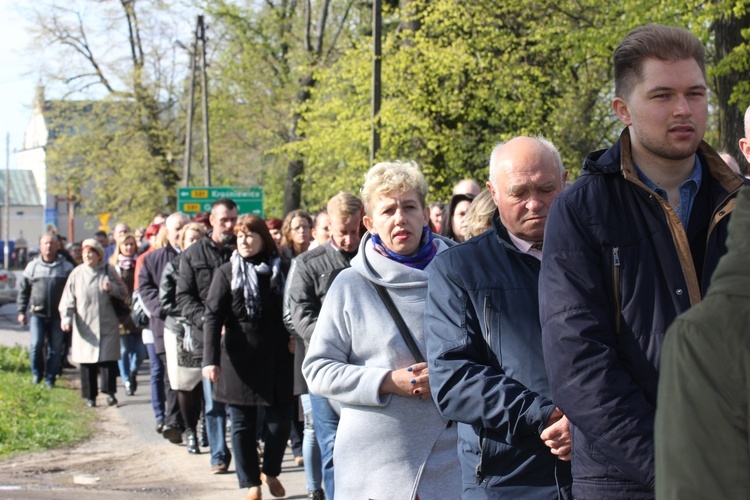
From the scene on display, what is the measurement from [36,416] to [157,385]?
60.0 inches

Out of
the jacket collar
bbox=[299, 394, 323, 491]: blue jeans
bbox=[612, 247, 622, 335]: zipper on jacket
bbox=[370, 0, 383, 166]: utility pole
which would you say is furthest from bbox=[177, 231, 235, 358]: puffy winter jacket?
bbox=[370, 0, 383, 166]: utility pole

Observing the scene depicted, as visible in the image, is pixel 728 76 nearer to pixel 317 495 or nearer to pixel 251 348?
pixel 251 348

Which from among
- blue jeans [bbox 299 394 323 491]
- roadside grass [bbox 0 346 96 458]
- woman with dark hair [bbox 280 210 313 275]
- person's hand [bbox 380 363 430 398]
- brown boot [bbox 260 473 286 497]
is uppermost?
woman with dark hair [bbox 280 210 313 275]

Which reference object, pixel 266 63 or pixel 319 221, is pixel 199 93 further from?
pixel 319 221

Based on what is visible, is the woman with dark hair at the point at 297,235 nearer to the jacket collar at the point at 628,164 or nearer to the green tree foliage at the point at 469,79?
the jacket collar at the point at 628,164

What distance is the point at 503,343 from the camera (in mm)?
3619

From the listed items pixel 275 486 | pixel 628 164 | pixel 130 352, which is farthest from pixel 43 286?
pixel 628 164

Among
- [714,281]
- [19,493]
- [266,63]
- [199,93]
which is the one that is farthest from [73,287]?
[199,93]

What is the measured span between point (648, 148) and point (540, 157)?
2.78 feet

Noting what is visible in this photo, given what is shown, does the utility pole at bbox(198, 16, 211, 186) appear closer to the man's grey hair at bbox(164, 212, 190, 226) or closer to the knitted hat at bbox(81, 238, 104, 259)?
the knitted hat at bbox(81, 238, 104, 259)

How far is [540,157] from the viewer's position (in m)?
3.88

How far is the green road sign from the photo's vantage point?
33.1 m

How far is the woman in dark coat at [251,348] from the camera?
27.4ft

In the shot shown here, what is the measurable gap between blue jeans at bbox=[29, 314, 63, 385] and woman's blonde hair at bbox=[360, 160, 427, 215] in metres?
11.5
